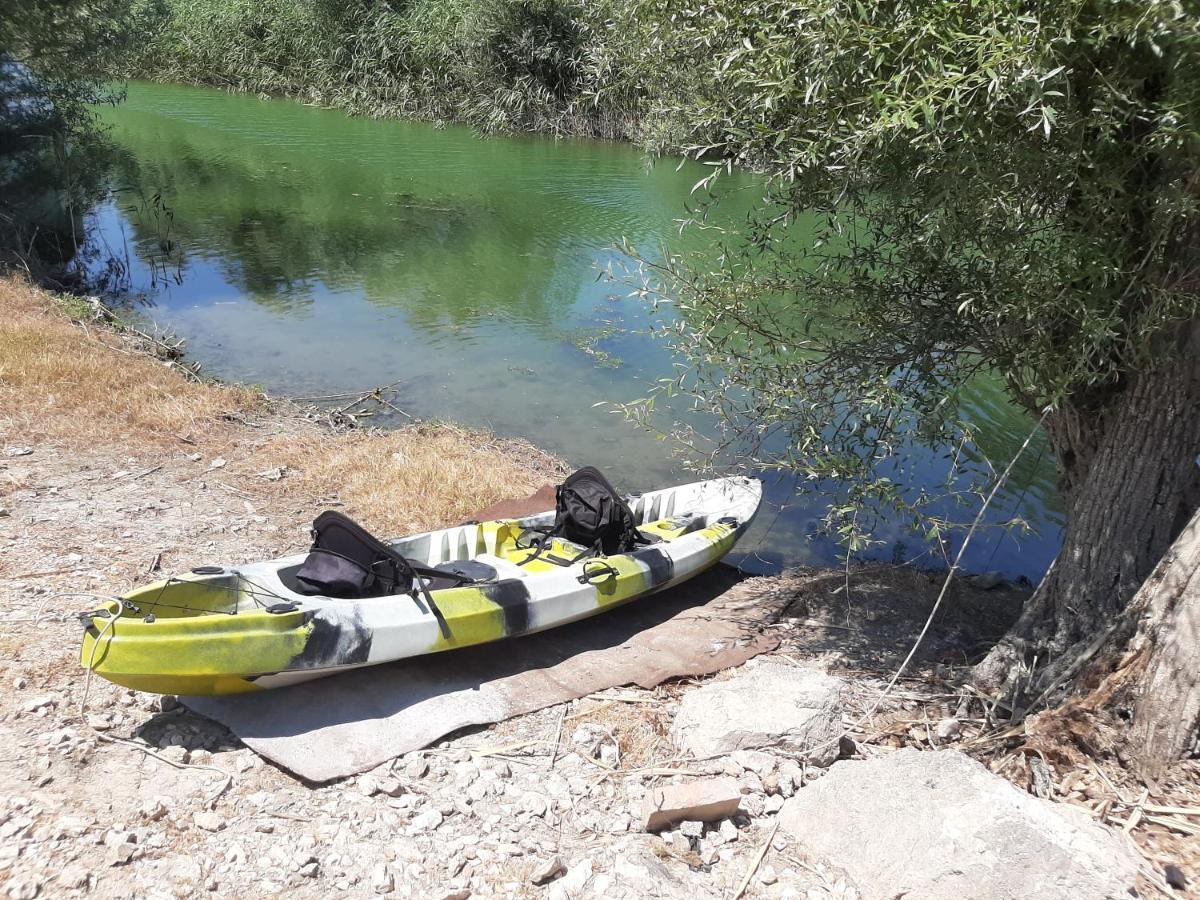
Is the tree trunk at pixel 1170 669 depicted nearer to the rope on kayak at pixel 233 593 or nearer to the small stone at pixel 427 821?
the small stone at pixel 427 821

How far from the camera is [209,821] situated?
3828 millimetres

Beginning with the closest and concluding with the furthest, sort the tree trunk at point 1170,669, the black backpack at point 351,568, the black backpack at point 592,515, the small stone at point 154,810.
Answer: the small stone at point 154,810, the tree trunk at point 1170,669, the black backpack at point 351,568, the black backpack at point 592,515

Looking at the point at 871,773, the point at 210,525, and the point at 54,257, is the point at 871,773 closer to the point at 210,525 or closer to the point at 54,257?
the point at 210,525

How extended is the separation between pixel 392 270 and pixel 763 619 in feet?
33.7

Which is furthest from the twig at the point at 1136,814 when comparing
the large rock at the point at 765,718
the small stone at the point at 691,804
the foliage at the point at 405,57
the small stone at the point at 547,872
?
the foliage at the point at 405,57

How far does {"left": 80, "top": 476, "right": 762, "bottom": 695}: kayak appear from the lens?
4336 mm

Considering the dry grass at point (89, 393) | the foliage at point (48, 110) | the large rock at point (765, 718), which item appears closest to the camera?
the large rock at point (765, 718)

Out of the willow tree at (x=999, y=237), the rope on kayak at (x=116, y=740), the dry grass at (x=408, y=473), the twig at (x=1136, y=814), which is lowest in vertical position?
the dry grass at (x=408, y=473)

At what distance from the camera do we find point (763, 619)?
21.3 ft

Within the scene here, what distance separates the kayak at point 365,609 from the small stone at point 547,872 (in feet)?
5.48

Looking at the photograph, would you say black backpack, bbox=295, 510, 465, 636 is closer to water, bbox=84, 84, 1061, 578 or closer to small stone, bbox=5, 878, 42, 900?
small stone, bbox=5, 878, 42, 900

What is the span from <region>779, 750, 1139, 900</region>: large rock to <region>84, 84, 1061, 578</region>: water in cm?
296

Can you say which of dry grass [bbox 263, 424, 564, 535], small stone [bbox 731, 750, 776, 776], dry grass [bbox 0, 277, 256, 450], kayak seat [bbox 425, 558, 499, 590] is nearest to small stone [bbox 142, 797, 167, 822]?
kayak seat [bbox 425, 558, 499, 590]

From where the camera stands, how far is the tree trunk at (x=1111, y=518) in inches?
186
